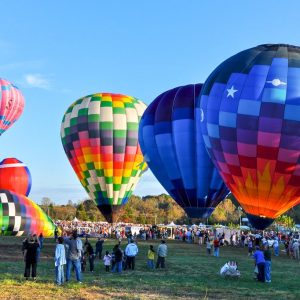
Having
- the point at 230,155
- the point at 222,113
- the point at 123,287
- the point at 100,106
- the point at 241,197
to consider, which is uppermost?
the point at 100,106

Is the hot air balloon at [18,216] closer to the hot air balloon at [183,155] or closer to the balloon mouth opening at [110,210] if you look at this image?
the balloon mouth opening at [110,210]

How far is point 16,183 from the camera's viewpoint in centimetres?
4444

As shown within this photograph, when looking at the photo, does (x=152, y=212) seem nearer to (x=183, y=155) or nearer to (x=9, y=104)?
(x=9, y=104)

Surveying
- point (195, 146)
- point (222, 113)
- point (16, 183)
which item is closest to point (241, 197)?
point (222, 113)

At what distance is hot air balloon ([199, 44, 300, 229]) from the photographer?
2020 centimetres

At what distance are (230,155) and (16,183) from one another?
90.8 ft

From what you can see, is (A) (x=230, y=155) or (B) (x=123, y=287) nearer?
(B) (x=123, y=287)

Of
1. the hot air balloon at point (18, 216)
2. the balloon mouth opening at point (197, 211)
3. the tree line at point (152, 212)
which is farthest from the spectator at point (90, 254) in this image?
the tree line at point (152, 212)

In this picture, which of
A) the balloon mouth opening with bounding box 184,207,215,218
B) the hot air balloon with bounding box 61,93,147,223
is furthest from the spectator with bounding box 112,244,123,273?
the hot air balloon with bounding box 61,93,147,223

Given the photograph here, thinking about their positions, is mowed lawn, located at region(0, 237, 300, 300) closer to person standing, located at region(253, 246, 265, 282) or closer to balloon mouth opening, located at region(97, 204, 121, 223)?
person standing, located at region(253, 246, 265, 282)

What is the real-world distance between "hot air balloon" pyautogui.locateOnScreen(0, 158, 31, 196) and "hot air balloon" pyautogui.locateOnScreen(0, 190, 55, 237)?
580 inches

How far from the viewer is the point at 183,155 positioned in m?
27.0

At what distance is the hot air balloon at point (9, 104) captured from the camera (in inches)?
1847

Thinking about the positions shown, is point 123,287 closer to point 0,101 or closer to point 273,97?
point 273,97
